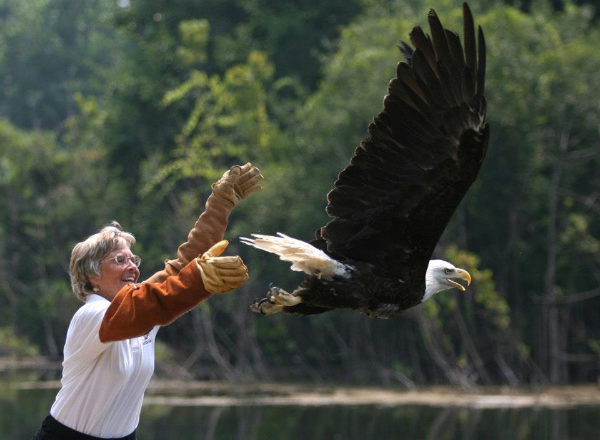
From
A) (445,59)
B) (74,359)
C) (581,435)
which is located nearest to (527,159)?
(581,435)

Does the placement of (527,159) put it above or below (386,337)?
above

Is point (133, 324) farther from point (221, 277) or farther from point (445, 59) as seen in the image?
point (445, 59)

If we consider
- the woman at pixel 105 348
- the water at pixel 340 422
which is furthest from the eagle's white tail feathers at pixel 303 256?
the water at pixel 340 422

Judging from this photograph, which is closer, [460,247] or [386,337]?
[460,247]

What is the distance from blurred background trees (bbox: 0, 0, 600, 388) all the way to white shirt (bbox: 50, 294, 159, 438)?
13.2m

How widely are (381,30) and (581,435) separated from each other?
9282 mm

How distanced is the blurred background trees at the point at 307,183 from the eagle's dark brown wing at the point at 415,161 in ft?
36.6

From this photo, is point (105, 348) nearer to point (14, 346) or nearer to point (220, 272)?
point (220, 272)

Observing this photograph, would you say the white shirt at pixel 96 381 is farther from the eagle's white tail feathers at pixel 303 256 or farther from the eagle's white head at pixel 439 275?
the eagle's white head at pixel 439 275

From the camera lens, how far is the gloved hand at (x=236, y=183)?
4641 mm

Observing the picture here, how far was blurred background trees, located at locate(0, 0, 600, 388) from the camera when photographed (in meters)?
18.6

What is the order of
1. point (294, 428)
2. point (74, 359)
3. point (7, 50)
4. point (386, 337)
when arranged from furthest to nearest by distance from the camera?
point (7, 50) < point (386, 337) < point (294, 428) < point (74, 359)

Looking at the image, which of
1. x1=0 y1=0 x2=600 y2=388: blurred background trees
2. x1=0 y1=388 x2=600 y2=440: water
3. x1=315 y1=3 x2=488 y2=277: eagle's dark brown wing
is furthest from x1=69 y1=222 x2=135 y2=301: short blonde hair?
x1=0 y1=0 x2=600 y2=388: blurred background trees

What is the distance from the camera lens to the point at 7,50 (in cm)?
4609
